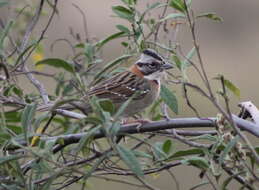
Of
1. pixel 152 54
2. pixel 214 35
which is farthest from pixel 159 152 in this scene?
pixel 214 35

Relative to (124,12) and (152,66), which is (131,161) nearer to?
(124,12)

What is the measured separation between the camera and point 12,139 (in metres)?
3.21

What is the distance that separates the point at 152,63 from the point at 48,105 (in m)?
1.37

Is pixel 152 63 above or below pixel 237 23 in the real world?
above

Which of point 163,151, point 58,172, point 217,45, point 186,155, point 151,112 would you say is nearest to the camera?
point 58,172

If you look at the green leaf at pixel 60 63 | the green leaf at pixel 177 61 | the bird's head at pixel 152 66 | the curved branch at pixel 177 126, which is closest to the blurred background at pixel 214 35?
the bird's head at pixel 152 66

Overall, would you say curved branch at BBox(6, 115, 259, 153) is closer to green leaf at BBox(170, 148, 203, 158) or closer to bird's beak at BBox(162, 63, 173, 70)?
green leaf at BBox(170, 148, 203, 158)

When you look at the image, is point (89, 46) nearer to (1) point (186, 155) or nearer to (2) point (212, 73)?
(1) point (186, 155)

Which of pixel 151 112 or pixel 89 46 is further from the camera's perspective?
pixel 151 112

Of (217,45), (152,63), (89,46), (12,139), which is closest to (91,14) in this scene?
(217,45)

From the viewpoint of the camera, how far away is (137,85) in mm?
5801

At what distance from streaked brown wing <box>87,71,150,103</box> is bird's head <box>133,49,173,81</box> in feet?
0.20

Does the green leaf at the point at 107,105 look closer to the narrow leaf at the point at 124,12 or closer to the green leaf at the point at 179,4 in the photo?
the green leaf at the point at 179,4

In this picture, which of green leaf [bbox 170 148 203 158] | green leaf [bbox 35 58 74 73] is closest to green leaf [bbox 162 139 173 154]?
green leaf [bbox 170 148 203 158]
